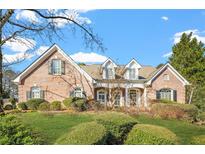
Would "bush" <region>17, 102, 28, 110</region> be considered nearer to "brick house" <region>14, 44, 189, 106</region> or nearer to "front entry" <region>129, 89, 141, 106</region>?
"brick house" <region>14, 44, 189, 106</region>

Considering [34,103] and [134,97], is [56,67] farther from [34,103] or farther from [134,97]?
[134,97]

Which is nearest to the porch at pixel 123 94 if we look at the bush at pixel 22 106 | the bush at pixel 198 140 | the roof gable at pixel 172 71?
the roof gable at pixel 172 71

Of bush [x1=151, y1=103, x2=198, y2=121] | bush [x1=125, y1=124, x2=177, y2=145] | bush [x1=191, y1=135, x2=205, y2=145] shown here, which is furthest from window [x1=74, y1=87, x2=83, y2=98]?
bush [x1=191, y1=135, x2=205, y2=145]

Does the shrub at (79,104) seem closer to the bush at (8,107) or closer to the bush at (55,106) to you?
the bush at (55,106)

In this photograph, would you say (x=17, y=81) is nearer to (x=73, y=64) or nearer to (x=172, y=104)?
(x=73, y=64)

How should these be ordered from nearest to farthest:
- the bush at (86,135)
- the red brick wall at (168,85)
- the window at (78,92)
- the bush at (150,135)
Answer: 1. the bush at (86,135)
2. the bush at (150,135)
3. the red brick wall at (168,85)
4. the window at (78,92)
